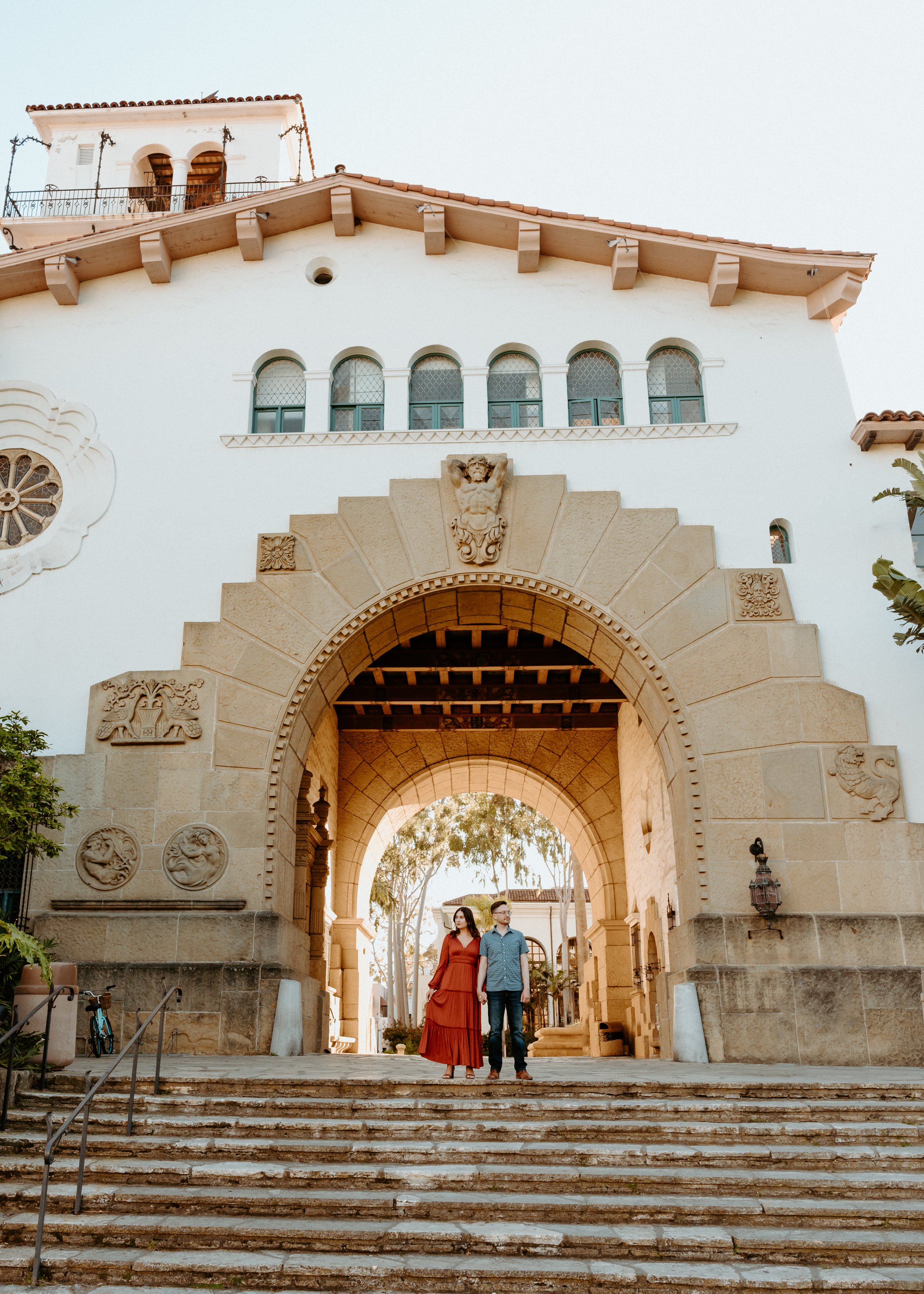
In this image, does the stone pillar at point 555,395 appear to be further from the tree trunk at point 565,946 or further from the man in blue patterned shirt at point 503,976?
the tree trunk at point 565,946

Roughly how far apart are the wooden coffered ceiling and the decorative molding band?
3055 millimetres

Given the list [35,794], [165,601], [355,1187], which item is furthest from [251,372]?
[355,1187]

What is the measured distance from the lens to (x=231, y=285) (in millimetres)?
15117

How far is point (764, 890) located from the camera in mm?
11773

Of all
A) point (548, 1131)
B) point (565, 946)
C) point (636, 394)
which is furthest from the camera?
point (565, 946)

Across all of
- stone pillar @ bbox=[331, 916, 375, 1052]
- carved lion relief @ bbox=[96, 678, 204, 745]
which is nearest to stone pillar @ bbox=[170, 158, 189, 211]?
stone pillar @ bbox=[331, 916, 375, 1052]

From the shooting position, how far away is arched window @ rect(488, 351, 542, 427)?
14.4 meters

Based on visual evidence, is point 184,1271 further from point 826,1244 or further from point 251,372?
point 251,372

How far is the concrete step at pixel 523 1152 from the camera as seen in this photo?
7.20 m

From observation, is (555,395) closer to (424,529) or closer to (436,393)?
(436,393)

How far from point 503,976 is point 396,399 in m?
7.74

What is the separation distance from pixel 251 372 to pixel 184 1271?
1119 centimetres

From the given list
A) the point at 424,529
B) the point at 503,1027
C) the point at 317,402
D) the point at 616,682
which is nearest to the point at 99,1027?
the point at 503,1027

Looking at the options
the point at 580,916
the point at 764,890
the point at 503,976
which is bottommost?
the point at 503,976
